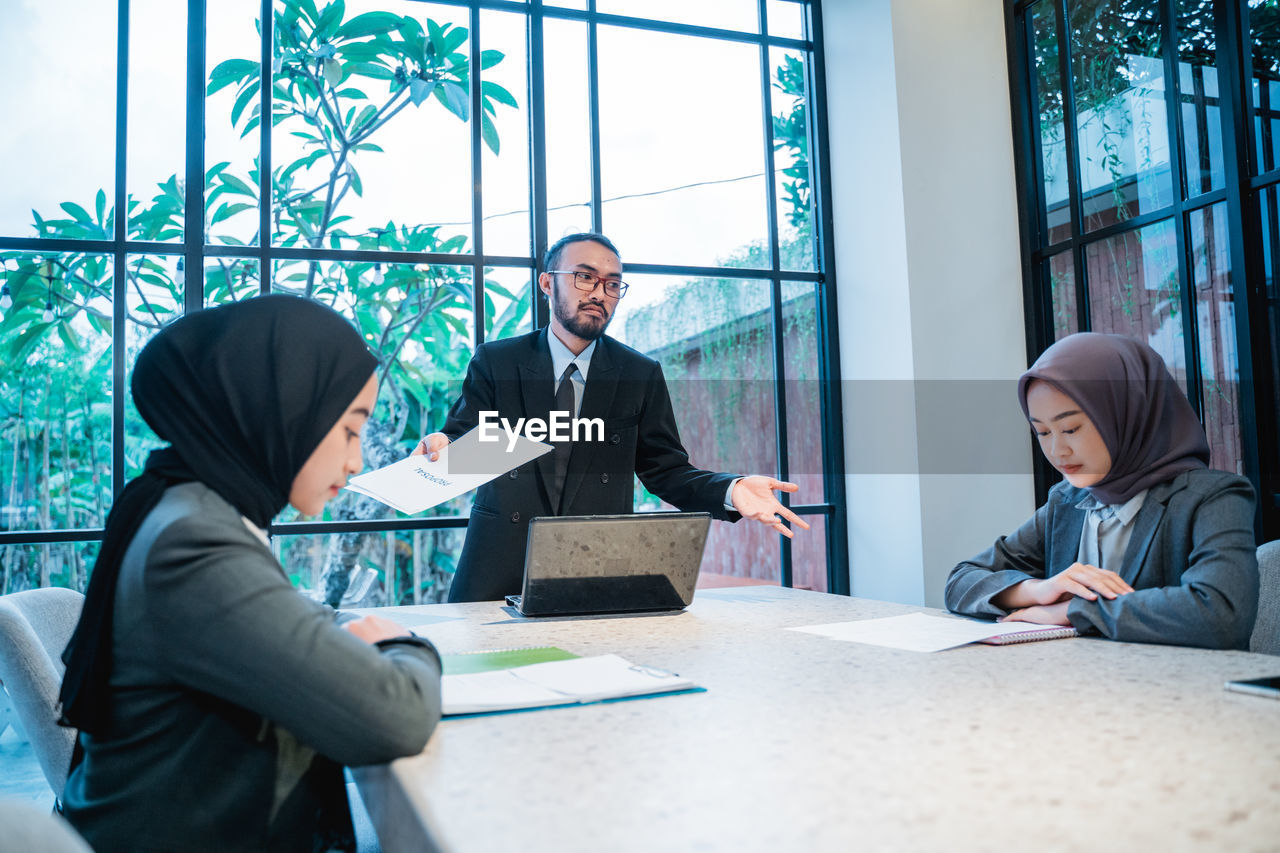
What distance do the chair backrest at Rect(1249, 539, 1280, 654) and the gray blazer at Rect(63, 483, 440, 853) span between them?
1.63 meters

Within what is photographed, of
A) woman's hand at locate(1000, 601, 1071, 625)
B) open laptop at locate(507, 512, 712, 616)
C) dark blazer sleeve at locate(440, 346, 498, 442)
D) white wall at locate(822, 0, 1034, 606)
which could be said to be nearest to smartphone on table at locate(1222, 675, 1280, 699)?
woman's hand at locate(1000, 601, 1071, 625)

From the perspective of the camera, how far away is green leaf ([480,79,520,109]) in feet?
12.7

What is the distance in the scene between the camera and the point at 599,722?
38.5 inches

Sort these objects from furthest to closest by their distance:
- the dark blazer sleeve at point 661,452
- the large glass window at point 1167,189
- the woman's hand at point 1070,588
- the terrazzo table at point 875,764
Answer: the large glass window at point 1167,189
the dark blazer sleeve at point 661,452
the woman's hand at point 1070,588
the terrazzo table at point 875,764

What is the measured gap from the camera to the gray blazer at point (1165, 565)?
4.67 ft

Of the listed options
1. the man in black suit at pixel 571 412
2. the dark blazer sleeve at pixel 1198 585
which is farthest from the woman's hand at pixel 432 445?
the dark blazer sleeve at pixel 1198 585

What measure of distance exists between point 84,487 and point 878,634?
10.1 feet

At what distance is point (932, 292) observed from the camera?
3.89 metres

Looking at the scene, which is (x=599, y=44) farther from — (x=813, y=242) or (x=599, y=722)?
(x=599, y=722)

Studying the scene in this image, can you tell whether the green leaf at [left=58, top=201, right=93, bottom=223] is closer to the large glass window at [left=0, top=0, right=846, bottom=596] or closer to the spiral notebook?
the large glass window at [left=0, top=0, right=846, bottom=596]

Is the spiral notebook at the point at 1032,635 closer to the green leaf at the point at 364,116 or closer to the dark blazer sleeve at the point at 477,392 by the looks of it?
the dark blazer sleeve at the point at 477,392

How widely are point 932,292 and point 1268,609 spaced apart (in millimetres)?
2346

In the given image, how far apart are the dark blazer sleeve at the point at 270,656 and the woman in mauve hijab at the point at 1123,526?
3.82ft

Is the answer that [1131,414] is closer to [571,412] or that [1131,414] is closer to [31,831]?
[571,412]
